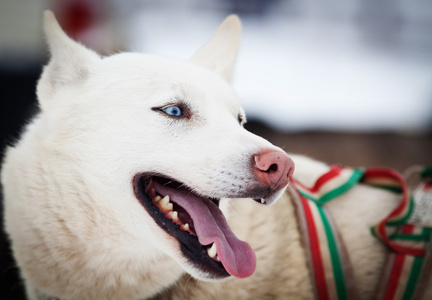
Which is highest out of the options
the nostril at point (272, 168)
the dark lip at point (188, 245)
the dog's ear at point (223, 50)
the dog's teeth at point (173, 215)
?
the dog's ear at point (223, 50)

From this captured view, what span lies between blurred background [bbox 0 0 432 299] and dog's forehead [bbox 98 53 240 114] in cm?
15

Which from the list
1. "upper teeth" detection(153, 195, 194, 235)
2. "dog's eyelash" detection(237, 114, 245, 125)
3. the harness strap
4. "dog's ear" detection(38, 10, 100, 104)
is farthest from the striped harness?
"dog's ear" detection(38, 10, 100, 104)

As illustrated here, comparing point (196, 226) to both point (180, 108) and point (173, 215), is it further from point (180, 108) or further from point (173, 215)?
point (180, 108)

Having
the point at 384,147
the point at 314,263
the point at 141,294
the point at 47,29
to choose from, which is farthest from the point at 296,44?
the point at 384,147

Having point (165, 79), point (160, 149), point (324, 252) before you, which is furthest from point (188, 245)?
point (324, 252)

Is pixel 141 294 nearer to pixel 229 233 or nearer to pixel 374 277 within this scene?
pixel 229 233

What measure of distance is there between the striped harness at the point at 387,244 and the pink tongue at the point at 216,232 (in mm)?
447

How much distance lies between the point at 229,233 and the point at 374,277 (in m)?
0.84

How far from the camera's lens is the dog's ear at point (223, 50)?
1598 mm

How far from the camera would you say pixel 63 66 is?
1316 mm

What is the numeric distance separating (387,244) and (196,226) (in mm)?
947

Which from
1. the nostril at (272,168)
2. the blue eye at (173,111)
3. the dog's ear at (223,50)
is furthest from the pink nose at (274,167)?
the dog's ear at (223,50)

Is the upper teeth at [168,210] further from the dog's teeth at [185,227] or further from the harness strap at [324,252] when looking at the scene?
the harness strap at [324,252]

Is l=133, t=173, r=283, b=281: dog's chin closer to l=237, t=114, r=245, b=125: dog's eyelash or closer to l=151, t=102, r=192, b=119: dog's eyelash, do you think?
l=151, t=102, r=192, b=119: dog's eyelash
